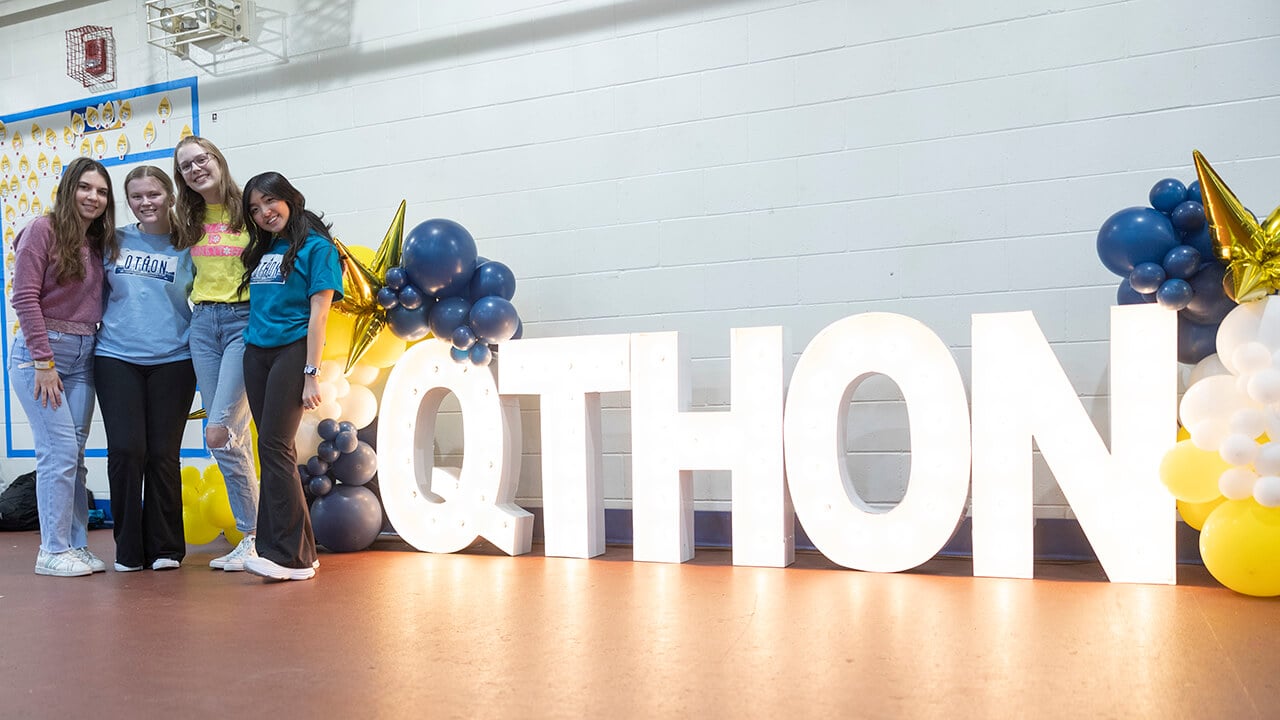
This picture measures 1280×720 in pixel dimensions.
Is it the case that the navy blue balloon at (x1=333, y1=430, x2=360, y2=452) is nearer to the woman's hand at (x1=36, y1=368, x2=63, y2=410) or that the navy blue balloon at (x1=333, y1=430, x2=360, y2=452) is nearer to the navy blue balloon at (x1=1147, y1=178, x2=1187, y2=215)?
the woman's hand at (x1=36, y1=368, x2=63, y2=410)

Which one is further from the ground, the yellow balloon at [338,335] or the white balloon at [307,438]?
the yellow balloon at [338,335]

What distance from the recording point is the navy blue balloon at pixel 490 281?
11.3ft

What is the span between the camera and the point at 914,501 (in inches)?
116

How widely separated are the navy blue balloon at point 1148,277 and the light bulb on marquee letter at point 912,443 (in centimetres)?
51

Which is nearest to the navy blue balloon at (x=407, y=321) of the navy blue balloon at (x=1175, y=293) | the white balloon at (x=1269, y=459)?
the navy blue balloon at (x=1175, y=293)

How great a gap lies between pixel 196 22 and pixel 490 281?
2.08 m

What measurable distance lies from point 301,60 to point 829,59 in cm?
224

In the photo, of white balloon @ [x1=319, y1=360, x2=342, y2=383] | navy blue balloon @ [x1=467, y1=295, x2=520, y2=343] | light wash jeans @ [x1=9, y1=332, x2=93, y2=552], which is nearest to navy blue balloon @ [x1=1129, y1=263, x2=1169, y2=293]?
navy blue balloon @ [x1=467, y1=295, x2=520, y2=343]

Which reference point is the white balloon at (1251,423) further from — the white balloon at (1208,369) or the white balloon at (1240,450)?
the white balloon at (1208,369)

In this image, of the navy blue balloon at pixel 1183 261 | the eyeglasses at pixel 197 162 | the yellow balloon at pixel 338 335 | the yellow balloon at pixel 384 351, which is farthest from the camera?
the yellow balloon at pixel 384 351

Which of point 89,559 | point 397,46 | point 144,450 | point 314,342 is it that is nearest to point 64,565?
point 89,559

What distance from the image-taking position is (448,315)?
3.44 meters

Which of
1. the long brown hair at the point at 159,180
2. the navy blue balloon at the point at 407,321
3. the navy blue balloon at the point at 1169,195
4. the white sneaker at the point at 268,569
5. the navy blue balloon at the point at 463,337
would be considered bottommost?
the white sneaker at the point at 268,569

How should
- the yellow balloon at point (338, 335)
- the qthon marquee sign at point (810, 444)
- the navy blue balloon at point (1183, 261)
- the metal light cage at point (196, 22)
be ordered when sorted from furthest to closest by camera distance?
1. the metal light cage at point (196, 22)
2. the yellow balloon at point (338, 335)
3. the qthon marquee sign at point (810, 444)
4. the navy blue balloon at point (1183, 261)
